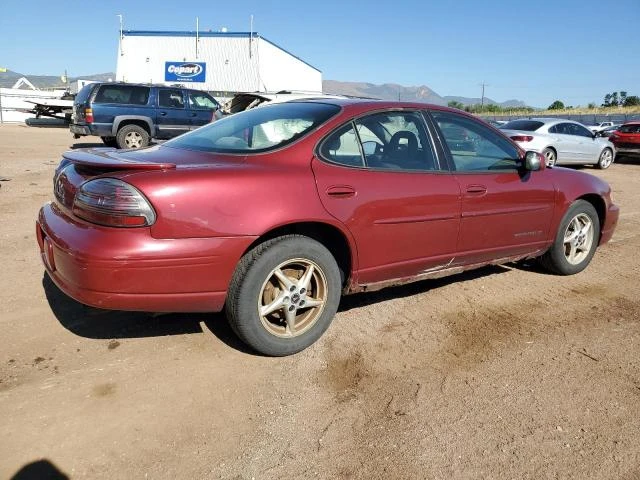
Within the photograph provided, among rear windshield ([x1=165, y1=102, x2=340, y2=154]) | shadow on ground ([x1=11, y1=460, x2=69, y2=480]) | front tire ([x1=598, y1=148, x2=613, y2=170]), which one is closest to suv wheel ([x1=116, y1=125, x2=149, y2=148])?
rear windshield ([x1=165, y1=102, x2=340, y2=154])

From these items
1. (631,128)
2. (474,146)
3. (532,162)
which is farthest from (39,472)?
(631,128)

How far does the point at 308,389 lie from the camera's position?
2.88 meters

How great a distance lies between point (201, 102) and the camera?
597 inches

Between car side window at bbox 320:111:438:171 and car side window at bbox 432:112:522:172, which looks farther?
car side window at bbox 432:112:522:172

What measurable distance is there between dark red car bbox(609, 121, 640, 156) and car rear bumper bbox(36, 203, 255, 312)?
18405 mm

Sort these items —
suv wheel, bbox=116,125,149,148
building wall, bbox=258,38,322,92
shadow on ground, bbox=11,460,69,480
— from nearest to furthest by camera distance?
shadow on ground, bbox=11,460,69,480 < suv wheel, bbox=116,125,149,148 < building wall, bbox=258,38,322,92

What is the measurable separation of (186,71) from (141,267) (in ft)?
127

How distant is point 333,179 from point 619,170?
50.2 ft

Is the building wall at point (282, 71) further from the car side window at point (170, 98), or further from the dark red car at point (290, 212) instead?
the dark red car at point (290, 212)

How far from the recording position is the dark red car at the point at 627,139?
691 inches

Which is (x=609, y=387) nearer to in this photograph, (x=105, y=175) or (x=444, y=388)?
(x=444, y=388)

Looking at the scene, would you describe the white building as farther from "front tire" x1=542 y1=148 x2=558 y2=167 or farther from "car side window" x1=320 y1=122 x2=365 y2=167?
"car side window" x1=320 y1=122 x2=365 y2=167

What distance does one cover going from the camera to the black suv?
44.3 feet

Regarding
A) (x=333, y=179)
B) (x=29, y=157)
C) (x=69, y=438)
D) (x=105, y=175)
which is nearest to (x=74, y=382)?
(x=69, y=438)
